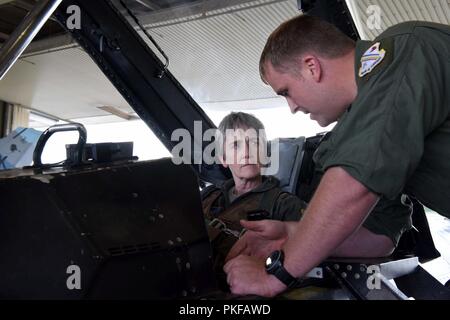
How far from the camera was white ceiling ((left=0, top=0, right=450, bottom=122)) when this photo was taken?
2.38 meters

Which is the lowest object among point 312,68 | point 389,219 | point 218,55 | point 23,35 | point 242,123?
point 389,219

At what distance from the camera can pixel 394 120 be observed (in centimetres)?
78

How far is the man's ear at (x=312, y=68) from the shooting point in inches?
40.9

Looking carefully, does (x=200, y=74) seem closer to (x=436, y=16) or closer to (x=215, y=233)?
(x=436, y=16)

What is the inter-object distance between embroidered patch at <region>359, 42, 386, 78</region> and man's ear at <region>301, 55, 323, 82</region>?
0.13 m

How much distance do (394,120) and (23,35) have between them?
1.02 meters

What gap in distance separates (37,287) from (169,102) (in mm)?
1509

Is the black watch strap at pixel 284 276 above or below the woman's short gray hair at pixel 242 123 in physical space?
below

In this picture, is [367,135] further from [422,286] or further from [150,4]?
[150,4]

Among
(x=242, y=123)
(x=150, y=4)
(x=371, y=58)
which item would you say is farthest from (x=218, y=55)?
(x=371, y=58)

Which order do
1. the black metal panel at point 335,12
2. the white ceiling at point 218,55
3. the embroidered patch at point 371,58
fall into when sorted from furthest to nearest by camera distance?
the white ceiling at point 218,55, the black metal panel at point 335,12, the embroidered patch at point 371,58

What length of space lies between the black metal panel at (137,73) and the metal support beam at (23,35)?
587mm

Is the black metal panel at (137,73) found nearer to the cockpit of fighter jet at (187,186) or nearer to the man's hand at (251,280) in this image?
the cockpit of fighter jet at (187,186)

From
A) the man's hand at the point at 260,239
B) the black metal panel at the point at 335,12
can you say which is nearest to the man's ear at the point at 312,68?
the man's hand at the point at 260,239
